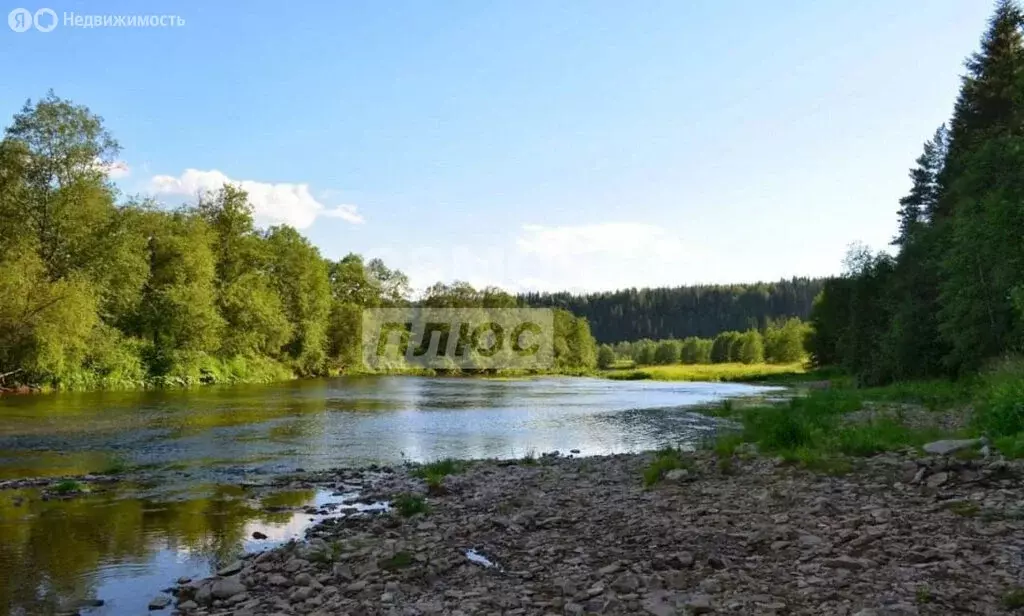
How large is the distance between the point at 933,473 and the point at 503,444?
49.6ft

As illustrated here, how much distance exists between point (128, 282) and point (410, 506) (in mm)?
49479

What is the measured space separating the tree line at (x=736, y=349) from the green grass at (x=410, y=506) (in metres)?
113

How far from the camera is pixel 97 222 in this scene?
5009 centimetres

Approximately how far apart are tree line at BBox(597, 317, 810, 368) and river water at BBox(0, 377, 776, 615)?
94.7 metres

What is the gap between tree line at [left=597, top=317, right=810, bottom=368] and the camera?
135 meters

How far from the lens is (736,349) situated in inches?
6245

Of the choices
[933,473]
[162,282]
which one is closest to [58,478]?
[933,473]

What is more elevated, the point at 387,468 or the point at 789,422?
the point at 789,422

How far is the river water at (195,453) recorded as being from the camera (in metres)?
10.1

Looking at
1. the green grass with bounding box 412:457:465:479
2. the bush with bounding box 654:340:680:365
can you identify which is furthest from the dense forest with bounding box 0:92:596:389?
the bush with bounding box 654:340:680:365

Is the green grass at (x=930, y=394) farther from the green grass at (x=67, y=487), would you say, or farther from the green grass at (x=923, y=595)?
the green grass at (x=67, y=487)

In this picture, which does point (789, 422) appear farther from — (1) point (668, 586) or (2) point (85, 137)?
(2) point (85, 137)

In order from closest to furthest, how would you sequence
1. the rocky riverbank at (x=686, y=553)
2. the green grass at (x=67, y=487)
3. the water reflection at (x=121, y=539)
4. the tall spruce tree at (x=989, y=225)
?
the rocky riverbank at (x=686, y=553), the water reflection at (x=121, y=539), the green grass at (x=67, y=487), the tall spruce tree at (x=989, y=225)

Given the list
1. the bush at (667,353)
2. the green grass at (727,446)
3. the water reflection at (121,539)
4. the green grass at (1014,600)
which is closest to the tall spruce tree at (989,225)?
the green grass at (727,446)
